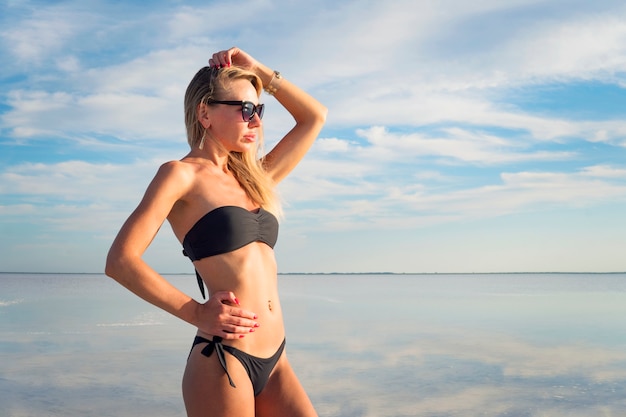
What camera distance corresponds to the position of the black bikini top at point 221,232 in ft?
9.81

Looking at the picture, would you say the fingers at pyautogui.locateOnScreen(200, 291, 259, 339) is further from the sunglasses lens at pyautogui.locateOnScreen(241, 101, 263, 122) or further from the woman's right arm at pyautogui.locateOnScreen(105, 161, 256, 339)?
the sunglasses lens at pyautogui.locateOnScreen(241, 101, 263, 122)

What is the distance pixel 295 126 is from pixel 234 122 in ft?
2.20

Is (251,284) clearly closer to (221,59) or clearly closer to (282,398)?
(282,398)

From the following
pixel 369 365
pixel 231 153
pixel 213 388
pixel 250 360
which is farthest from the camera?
pixel 369 365

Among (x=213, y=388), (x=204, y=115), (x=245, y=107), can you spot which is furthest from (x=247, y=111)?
(x=213, y=388)

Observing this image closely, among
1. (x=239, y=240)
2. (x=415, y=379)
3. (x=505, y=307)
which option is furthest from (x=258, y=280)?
(x=505, y=307)

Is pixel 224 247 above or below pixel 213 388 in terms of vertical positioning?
above

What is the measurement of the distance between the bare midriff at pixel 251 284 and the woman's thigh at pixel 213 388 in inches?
3.5

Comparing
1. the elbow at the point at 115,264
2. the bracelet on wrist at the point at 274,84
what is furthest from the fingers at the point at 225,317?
the bracelet on wrist at the point at 274,84

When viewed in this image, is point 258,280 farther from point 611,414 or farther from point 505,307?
point 505,307

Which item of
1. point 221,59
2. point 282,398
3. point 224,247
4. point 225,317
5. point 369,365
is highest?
point 221,59

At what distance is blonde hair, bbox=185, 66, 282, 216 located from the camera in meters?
3.22

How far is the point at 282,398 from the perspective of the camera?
3.19m

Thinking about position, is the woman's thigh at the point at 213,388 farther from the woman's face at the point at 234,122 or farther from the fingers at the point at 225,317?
the woman's face at the point at 234,122
